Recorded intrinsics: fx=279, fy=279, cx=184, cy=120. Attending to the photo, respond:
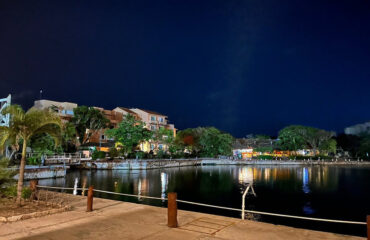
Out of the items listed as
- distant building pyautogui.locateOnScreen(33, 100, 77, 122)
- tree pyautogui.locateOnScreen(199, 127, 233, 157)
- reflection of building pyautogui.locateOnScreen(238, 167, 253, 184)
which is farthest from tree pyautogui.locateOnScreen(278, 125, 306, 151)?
distant building pyautogui.locateOnScreen(33, 100, 77, 122)

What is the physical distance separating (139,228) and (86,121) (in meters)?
54.8

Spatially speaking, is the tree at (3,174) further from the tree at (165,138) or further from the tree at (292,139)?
→ the tree at (292,139)

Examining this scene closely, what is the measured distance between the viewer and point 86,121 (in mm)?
59812

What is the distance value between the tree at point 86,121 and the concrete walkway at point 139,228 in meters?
52.0

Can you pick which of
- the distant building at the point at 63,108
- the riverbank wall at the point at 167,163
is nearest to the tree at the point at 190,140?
the riverbank wall at the point at 167,163

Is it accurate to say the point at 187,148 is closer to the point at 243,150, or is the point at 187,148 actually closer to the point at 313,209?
the point at 243,150

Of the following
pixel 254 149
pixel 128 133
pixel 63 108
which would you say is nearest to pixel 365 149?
pixel 254 149

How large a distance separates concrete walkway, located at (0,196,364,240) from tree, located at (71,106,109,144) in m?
52.0

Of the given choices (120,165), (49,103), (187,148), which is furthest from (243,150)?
(49,103)

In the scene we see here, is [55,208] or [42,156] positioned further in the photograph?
[42,156]

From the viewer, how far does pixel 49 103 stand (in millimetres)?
60125

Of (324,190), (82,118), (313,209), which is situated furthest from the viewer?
(82,118)

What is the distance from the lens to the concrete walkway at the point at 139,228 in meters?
7.88

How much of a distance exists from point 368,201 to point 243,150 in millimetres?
71960
